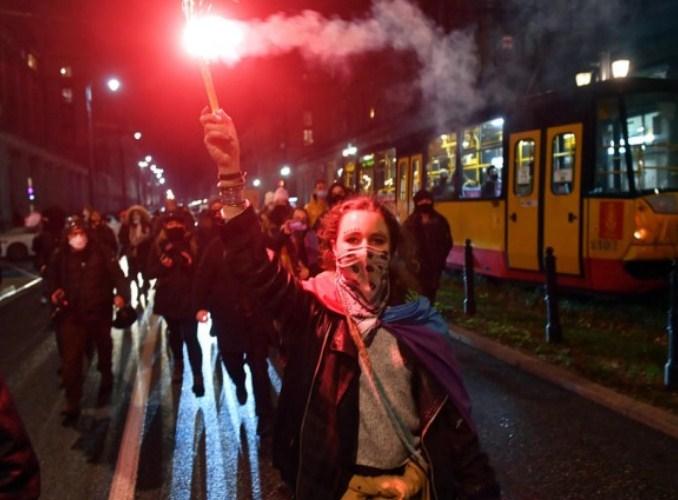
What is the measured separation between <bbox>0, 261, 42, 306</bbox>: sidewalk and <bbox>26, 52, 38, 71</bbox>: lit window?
3058cm

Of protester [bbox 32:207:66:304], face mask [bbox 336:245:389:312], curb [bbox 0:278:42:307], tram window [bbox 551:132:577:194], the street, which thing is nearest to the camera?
face mask [bbox 336:245:389:312]

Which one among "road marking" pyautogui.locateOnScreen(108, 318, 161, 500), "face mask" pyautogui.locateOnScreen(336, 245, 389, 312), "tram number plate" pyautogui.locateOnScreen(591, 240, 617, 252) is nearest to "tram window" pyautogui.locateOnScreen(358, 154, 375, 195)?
"tram number plate" pyautogui.locateOnScreen(591, 240, 617, 252)

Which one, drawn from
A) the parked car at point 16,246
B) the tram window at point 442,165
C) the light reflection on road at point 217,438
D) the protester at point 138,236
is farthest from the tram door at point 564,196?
the parked car at point 16,246

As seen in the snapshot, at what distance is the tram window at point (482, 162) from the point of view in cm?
1315

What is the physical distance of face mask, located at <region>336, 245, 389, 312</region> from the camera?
240 centimetres

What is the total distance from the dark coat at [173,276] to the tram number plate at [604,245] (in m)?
5.88

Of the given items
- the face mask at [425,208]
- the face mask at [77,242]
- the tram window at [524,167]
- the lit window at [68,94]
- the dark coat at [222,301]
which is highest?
the lit window at [68,94]

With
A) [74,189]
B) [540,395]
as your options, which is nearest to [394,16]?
[540,395]

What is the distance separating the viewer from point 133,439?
585 cm

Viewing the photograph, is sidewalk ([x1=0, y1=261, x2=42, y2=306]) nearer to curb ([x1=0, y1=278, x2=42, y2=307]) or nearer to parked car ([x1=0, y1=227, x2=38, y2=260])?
curb ([x1=0, y1=278, x2=42, y2=307])

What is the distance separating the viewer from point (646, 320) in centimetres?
970

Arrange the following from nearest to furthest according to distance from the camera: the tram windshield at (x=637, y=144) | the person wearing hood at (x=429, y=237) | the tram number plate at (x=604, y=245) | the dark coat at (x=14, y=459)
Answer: the dark coat at (x=14, y=459) → the person wearing hood at (x=429, y=237) → the tram number plate at (x=604, y=245) → the tram windshield at (x=637, y=144)

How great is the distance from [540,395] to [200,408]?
122 inches

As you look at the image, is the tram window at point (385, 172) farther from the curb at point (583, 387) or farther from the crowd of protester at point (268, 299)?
the curb at point (583, 387)
